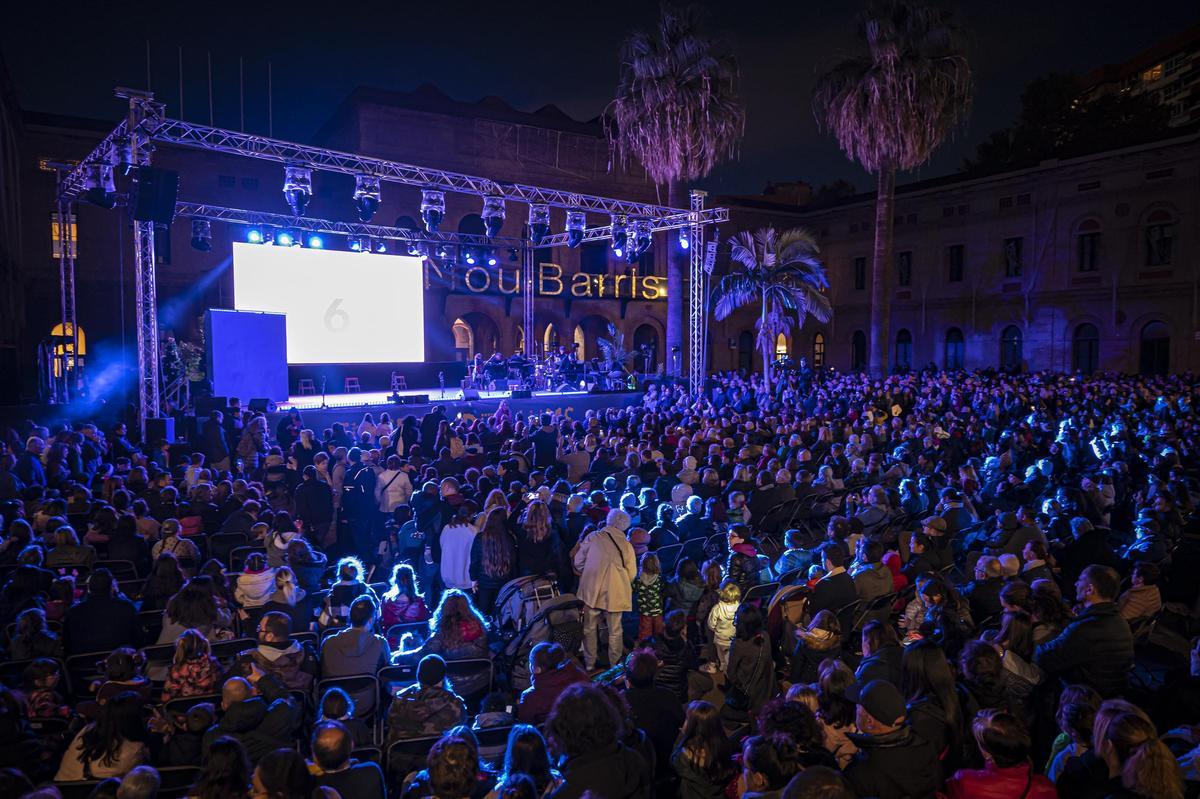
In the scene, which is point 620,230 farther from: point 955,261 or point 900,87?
point 955,261

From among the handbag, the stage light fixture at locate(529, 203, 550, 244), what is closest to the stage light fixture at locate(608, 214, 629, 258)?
the stage light fixture at locate(529, 203, 550, 244)

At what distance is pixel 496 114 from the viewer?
30250 mm

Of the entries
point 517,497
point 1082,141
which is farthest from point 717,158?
point 1082,141

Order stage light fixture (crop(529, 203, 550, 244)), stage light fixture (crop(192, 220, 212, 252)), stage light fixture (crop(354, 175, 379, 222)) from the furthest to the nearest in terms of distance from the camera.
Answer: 1. stage light fixture (crop(192, 220, 212, 252))
2. stage light fixture (crop(529, 203, 550, 244))
3. stage light fixture (crop(354, 175, 379, 222))

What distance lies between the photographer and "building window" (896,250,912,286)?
38250 millimetres

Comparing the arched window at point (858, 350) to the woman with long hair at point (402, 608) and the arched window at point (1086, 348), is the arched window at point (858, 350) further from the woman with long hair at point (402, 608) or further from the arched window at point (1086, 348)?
the woman with long hair at point (402, 608)

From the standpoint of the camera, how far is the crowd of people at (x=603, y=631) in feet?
10.5

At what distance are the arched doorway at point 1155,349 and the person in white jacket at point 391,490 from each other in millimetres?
31584

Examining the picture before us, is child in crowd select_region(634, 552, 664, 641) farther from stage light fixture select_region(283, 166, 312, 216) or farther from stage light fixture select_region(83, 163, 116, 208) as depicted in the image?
stage light fixture select_region(83, 163, 116, 208)

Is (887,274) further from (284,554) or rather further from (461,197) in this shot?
(284,554)

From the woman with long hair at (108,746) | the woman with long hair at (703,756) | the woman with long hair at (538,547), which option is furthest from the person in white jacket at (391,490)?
the woman with long hair at (703,756)

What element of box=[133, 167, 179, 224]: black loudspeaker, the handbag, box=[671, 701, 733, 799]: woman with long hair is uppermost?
box=[133, 167, 179, 224]: black loudspeaker

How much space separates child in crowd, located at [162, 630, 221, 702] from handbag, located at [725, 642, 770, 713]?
3.16 metres

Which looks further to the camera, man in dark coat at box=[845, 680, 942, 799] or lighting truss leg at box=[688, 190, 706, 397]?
lighting truss leg at box=[688, 190, 706, 397]
